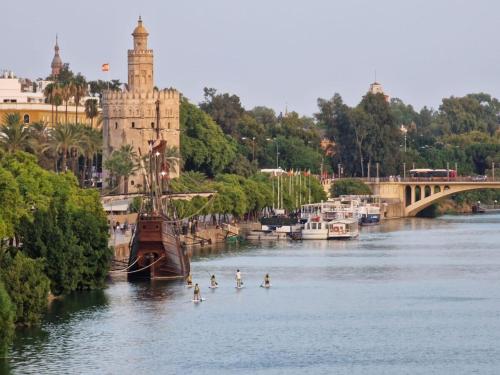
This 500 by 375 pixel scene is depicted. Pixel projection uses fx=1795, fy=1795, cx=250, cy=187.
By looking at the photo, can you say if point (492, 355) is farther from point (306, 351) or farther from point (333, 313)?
point (333, 313)

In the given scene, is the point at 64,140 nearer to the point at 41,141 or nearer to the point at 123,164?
the point at 41,141

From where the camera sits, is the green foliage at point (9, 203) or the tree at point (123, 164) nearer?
the green foliage at point (9, 203)

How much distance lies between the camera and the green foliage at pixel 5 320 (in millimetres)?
71812

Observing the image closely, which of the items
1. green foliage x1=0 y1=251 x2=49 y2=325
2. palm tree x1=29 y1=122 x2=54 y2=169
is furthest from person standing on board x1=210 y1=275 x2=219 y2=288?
palm tree x1=29 y1=122 x2=54 y2=169

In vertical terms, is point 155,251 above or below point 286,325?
above

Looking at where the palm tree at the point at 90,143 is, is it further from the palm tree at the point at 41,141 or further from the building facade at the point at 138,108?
the palm tree at the point at 41,141

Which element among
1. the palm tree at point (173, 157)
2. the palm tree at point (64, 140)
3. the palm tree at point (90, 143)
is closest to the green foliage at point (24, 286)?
the palm tree at point (64, 140)

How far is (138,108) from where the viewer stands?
17550 centimetres

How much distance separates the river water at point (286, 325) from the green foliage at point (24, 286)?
886 millimetres

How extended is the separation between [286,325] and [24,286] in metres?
13.3

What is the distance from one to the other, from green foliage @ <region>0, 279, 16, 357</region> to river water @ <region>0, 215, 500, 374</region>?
95 cm

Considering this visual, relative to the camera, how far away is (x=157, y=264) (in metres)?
107

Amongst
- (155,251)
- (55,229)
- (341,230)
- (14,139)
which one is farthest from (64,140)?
(55,229)

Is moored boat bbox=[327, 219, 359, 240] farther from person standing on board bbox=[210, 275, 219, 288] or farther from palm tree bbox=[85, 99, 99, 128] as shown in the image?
person standing on board bbox=[210, 275, 219, 288]
